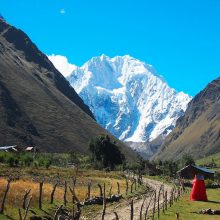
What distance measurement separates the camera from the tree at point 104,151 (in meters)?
149

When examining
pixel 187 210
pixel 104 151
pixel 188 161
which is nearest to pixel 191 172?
pixel 104 151

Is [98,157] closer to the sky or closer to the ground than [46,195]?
closer to the sky

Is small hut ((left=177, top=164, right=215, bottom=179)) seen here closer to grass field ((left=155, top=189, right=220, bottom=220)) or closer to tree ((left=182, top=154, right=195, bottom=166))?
tree ((left=182, top=154, right=195, bottom=166))

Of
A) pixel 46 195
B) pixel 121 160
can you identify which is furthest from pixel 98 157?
pixel 46 195

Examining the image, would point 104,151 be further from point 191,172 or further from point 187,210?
point 187,210

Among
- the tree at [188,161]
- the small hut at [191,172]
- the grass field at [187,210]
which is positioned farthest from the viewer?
the tree at [188,161]

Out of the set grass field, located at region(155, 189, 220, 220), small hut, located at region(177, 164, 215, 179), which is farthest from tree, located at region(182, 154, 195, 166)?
grass field, located at region(155, 189, 220, 220)

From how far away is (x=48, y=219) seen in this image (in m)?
40.5

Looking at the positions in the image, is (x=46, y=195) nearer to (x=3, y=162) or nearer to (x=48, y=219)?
(x=48, y=219)

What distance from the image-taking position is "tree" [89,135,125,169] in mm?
149000

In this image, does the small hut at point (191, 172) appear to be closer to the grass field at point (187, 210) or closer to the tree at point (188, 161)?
the tree at point (188, 161)

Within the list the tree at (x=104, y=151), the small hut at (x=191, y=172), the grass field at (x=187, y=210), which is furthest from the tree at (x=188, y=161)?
the grass field at (x=187, y=210)

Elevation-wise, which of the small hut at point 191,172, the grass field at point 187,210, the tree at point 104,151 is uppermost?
the tree at point 104,151

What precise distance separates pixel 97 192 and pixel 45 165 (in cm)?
4661
